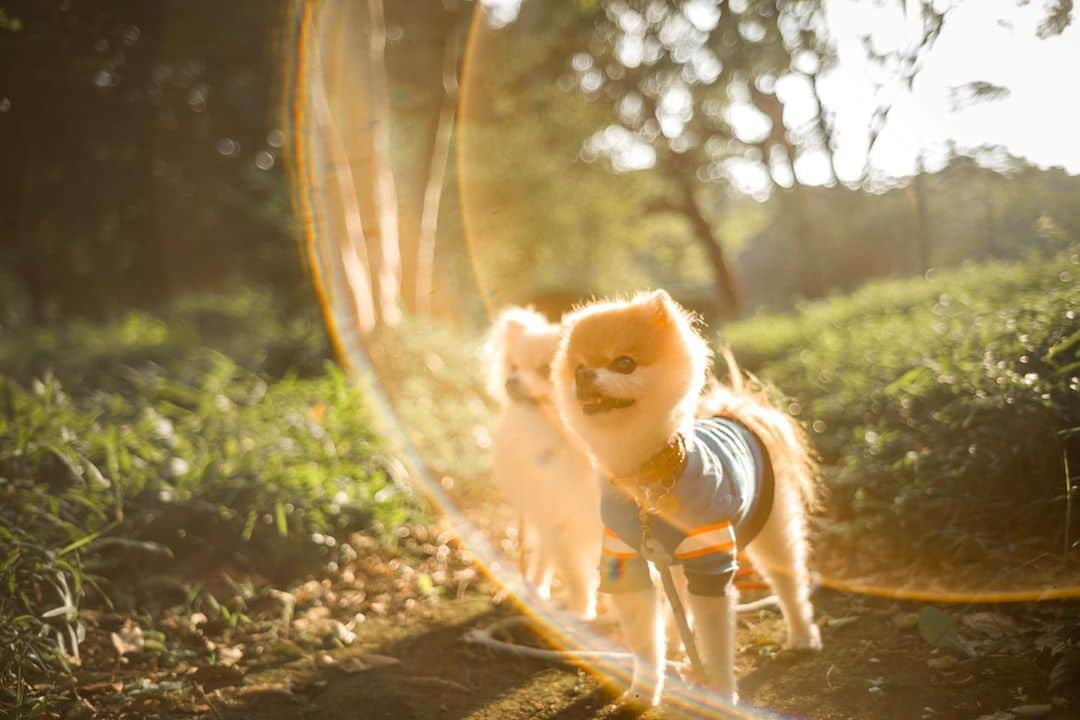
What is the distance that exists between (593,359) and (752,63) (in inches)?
167

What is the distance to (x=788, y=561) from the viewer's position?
2.90 meters

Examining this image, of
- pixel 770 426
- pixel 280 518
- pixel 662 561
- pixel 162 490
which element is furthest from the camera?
pixel 162 490

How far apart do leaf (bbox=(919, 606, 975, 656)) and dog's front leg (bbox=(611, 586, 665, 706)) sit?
101 cm

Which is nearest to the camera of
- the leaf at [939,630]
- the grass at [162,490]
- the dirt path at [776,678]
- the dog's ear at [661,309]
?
the dog's ear at [661,309]

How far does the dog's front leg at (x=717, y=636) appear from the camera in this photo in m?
2.42

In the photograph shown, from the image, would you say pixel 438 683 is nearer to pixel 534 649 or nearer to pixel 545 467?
pixel 534 649

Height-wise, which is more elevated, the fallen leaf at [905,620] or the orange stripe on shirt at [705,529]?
the orange stripe on shirt at [705,529]

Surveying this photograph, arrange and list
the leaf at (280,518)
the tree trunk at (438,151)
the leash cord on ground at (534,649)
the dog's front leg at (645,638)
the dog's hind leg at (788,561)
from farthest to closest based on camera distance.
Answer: the tree trunk at (438,151) → the leaf at (280,518) → the leash cord on ground at (534,649) → the dog's hind leg at (788,561) → the dog's front leg at (645,638)

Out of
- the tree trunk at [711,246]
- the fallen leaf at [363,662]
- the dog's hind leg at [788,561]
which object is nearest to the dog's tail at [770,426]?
the dog's hind leg at [788,561]

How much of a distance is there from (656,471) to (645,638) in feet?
2.17

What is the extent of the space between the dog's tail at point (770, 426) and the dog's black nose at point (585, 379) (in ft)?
2.94

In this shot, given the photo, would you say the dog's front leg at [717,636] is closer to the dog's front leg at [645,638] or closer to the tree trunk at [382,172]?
the dog's front leg at [645,638]

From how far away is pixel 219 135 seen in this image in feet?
40.6

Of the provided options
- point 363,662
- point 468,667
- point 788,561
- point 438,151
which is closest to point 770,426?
point 788,561
